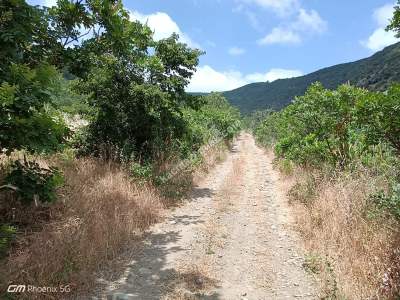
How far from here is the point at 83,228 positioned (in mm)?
5309

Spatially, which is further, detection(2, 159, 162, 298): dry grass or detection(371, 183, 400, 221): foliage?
detection(371, 183, 400, 221): foliage

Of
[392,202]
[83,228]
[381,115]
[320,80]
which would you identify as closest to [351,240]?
[392,202]

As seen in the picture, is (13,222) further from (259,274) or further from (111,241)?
(259,274)

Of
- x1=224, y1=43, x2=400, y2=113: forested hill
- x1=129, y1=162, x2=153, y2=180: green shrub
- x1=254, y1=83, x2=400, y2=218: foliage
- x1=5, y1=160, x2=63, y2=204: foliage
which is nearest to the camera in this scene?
x1=5, y1=160, x2=63, y2=204: foliage

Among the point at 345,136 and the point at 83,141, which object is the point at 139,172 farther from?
the point at 345,136

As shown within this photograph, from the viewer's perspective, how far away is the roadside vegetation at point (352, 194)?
4.22 meters

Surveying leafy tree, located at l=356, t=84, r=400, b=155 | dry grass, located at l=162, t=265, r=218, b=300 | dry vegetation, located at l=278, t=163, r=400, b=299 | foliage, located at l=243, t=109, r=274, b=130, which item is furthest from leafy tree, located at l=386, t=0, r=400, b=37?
foliage, located at l=243, t=109, r=274, b=130

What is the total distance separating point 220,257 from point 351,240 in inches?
79.3

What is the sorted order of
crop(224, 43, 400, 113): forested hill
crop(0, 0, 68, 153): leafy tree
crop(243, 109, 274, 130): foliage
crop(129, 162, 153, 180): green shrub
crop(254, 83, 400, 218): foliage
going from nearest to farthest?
crop(0, 0, 68, 153): leafy tree, crop(254, 83, 400, 218): foliage, crop(129, 162, 153, 180): green shrub, crop(224, 43, 400, 113): forested hill, crop(243, 109, 274, 130): foliage

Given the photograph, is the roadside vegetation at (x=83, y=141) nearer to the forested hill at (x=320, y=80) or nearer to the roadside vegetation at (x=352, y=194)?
the roadside vegetation at (x=352, y=194)

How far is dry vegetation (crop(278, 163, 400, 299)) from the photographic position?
13.3 feet

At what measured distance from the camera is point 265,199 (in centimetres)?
966

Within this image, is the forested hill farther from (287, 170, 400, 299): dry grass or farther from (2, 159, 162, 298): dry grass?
(2, 159, 162, 298): dry grass

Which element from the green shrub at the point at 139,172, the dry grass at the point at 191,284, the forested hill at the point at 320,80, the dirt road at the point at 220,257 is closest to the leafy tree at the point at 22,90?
the dirt road at the point at 220,257
